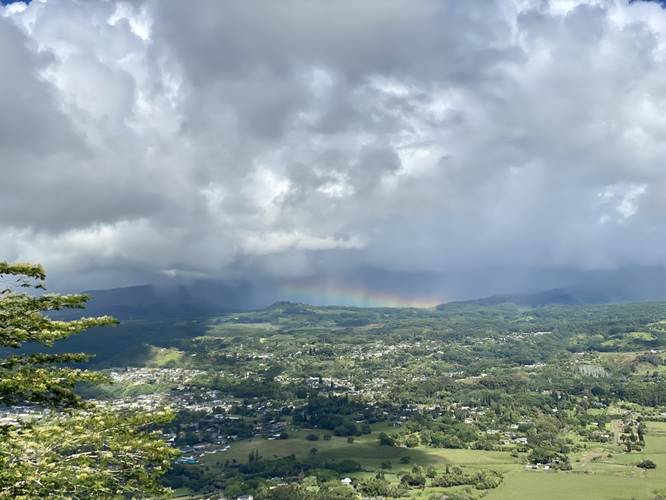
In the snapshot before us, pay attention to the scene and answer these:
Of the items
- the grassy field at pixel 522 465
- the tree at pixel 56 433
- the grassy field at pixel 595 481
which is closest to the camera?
the tree at pixel 56 433

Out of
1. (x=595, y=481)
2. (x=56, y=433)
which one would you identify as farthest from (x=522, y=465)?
(x=56, y=433)

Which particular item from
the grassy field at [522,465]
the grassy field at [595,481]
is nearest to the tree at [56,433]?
the grassy field at [522,465]

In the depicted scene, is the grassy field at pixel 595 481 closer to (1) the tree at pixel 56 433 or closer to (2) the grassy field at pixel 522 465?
(2) the grassy field at pixel 522 465

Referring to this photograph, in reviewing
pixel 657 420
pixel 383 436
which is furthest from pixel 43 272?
pixel 657 420

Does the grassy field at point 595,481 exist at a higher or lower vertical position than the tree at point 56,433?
lower

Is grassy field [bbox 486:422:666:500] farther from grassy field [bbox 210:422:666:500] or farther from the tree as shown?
the tree

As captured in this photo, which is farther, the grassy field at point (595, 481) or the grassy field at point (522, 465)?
→ the grassy field at point (522, 465)

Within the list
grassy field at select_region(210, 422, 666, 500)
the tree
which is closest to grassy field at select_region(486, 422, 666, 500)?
grassy field at select_region(210, 422, 666, 500)
